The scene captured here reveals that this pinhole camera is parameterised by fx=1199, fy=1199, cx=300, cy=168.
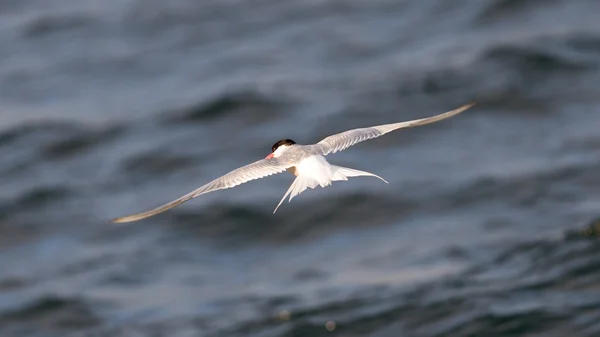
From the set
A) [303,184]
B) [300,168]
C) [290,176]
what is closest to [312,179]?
[303,184]

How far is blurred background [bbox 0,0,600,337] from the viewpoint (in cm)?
1082

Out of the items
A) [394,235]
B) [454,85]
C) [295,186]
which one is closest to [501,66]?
[454,85]

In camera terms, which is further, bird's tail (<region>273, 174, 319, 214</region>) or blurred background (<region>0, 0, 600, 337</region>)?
blurred background (<region>0, 0, 600, 337</region>)

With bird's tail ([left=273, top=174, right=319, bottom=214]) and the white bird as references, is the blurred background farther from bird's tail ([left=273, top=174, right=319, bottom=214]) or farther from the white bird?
bird's tail ([left=273, top=174, right=319, bottom=214])

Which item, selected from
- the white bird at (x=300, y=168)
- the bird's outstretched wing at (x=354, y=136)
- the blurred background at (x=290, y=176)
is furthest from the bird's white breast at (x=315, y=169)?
the blurred background at (x=290, y=176)

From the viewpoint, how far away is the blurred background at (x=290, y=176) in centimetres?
1082

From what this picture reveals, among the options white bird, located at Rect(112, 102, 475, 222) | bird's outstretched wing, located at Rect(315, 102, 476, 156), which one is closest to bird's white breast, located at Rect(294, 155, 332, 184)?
white bird, located at Rect(112, 102, 475, 222)

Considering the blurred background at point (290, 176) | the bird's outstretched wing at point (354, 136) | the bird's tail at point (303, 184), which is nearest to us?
the bird's tail at point (303, 184)

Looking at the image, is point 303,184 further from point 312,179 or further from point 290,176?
point 290,176

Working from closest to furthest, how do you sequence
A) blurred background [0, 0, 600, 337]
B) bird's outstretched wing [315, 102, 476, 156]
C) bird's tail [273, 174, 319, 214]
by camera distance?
1. bird's tail [273, 174, 319, 214]
2. bird's outstretched wing [315, 102, 476, 156]
3. blurred background [0, 0, 600, 337]

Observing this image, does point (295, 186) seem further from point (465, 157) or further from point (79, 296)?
point (465, 157)

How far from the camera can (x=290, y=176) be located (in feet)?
45.5

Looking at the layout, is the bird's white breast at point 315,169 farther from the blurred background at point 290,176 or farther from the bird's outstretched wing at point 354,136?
the blurred background at point 290,176

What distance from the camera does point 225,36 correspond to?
1711 cm
